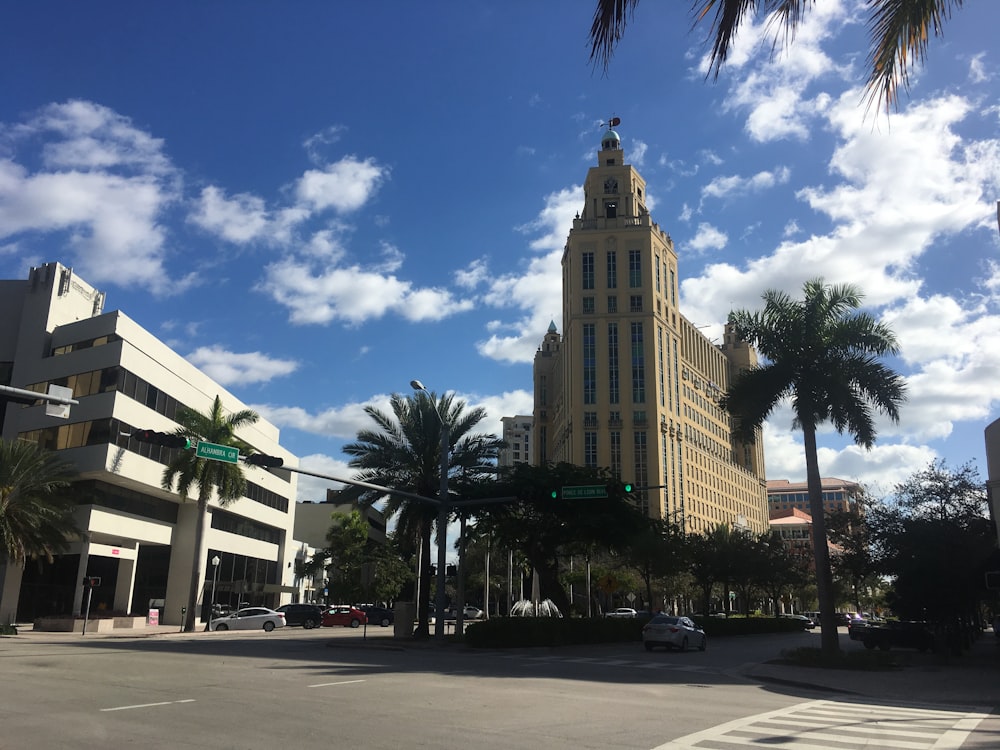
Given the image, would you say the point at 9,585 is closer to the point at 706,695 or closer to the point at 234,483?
the point at 234,483

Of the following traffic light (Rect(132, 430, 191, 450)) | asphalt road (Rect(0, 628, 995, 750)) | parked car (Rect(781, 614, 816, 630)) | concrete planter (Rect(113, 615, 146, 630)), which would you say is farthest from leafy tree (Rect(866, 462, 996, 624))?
concrete planter (Rect(113, 615, 146, 630))

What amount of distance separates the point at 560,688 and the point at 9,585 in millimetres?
38521

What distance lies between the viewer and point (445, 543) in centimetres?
3072

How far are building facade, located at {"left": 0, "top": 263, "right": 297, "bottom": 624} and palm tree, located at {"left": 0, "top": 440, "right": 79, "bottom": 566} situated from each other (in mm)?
3326

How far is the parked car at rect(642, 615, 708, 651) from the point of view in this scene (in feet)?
95.8

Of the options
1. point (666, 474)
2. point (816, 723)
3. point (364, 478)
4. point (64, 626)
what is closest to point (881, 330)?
point (816, 723)

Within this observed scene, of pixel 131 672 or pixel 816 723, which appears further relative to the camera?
pixel 131 672

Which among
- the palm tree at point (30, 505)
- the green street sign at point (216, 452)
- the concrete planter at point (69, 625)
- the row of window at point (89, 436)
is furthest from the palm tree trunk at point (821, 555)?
the concrete planter at point (69, 625)

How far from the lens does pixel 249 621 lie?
143 feet

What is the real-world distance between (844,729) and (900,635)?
78.9 feet

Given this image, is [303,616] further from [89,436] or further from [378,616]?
[89,436]

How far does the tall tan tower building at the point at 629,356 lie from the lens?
10744 centimetres

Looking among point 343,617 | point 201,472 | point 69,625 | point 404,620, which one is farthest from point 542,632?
point 343,617

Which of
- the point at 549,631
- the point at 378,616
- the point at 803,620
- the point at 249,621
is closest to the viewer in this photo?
the point at 549,631
